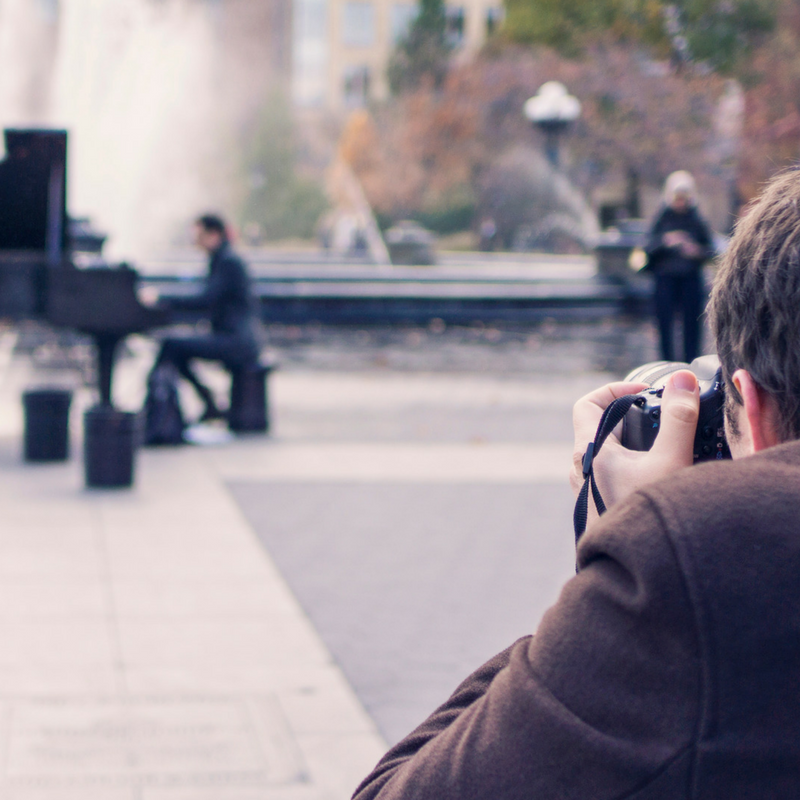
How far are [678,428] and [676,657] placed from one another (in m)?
0.33

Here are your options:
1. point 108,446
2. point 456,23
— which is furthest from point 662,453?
point 456,23

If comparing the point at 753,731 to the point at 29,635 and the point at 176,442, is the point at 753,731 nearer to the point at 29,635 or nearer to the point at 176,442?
the point at 29,635

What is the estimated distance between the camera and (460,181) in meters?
54.5

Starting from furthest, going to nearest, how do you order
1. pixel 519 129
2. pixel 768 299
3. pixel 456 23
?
1. pixel 456 23
2. pixel 519 129
3. pixel 768 299

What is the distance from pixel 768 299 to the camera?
3.72 feet

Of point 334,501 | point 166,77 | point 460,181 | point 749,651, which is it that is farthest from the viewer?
point 460,181

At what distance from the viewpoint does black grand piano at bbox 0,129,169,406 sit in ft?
23.4

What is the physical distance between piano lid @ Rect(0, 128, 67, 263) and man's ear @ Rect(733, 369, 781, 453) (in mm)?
6702

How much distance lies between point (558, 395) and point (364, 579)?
267 inches

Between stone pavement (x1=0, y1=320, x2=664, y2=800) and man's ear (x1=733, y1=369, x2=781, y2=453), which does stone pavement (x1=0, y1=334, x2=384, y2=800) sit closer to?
stone pavement (x1=0, y1=320, x2=664, y2=800)

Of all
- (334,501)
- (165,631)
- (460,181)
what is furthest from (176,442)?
(460,181)

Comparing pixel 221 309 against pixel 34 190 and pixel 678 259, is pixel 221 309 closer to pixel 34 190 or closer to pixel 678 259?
pixel 34 190

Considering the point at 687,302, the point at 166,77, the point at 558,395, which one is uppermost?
the point at 166,77

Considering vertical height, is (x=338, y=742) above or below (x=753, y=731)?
below
